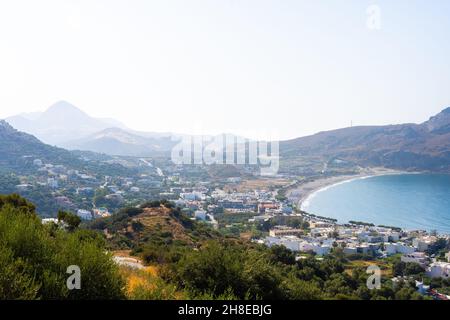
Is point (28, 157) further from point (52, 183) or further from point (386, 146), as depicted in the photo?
point (386, 146)

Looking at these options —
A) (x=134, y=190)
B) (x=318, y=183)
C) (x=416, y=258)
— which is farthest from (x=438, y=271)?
(x=318, y=183)

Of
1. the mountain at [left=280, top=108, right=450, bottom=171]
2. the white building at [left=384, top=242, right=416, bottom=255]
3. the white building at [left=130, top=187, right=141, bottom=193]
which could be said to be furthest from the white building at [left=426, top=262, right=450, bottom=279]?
the mountain at [left=280, top=108, right=450, bottom=171]

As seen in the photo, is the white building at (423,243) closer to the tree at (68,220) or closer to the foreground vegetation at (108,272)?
the foreground vegetation at (108,272)

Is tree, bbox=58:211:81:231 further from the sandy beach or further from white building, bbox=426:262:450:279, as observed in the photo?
the sandy beach

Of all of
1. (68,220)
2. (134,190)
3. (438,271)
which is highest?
(68,220)

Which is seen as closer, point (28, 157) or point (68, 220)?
point (68, 220)

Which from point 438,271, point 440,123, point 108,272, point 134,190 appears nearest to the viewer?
point 108,272
